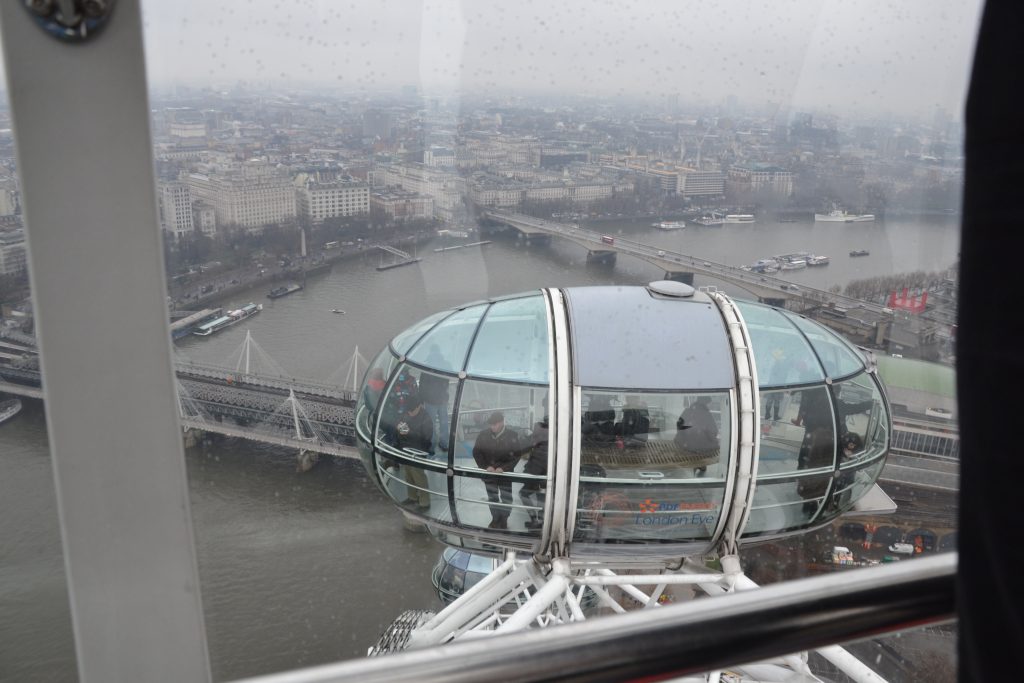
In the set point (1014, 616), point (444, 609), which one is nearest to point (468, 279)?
point (444, 609)

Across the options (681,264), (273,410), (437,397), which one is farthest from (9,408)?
(681,264)

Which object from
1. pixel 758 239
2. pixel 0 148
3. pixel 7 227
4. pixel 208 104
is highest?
pixel 208 104

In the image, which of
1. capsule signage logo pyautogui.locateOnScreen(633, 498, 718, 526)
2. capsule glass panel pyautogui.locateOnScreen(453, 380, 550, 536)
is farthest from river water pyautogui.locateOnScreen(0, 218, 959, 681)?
capsule signage logo pyautogui.locateOnScreen(633, 498, 718, 526)

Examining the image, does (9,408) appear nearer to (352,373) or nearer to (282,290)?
(282,290)

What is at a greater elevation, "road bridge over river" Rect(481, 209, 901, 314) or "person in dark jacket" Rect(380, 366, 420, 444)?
"road bridge over river" Rect(481, 209, 901, 314)

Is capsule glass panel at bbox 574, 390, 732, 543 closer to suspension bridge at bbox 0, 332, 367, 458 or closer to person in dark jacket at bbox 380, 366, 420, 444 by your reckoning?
person in dark jacket at bbox 380, 366, 420, 444

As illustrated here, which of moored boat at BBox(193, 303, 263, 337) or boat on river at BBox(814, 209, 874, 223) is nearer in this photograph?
moored boat at BBox(193, 303, 263, 337)

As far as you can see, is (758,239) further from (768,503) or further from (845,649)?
(845,649)

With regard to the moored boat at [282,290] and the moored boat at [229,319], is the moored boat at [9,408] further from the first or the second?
the moored boat at [282,290]

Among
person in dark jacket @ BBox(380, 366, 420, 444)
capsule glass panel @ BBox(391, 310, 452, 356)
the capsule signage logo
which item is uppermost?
capsule glass panel @ BBox(391, 310, 452, 356)
